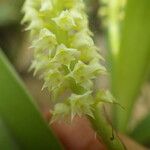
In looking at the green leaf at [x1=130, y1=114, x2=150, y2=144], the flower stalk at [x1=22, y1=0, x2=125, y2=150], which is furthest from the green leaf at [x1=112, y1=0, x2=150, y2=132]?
the flower stalk at [x1=22, y1=0, x2=125, y2=150]

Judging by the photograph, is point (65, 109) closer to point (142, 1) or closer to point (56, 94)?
point (56, 94)

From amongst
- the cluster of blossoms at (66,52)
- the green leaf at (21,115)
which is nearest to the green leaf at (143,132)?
the green leaf at (21,115)

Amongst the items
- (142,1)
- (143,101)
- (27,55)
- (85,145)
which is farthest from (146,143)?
(27,55)

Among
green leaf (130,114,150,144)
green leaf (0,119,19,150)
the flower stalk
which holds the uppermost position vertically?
the flower stalk

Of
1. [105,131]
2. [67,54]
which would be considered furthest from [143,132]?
[67,54]

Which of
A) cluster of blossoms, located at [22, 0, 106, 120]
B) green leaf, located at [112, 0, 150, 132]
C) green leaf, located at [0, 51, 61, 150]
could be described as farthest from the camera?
green leaf, located at [112, 0, 150, 132]

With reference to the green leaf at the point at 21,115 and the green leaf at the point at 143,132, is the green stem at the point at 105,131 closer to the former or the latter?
the green leaf at the point at 21,115

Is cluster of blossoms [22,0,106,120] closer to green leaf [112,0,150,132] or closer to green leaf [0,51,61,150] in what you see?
green leaf [0,51,61,150]
